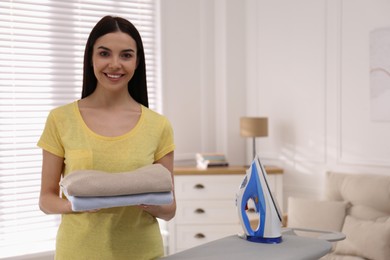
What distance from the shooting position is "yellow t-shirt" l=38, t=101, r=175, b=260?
1.59 metres

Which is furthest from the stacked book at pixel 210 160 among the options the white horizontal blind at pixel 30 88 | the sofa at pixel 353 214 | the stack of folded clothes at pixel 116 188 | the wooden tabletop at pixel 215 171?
the stack of folded clothes at pixel 116 188

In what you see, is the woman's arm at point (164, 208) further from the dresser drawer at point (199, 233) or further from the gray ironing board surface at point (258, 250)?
the dresser drawer at point (199, 233)

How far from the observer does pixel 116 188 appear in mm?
1429

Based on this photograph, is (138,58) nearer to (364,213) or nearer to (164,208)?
(164,208)

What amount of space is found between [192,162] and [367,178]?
67.2 inches

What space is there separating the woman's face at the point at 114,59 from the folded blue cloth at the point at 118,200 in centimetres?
33

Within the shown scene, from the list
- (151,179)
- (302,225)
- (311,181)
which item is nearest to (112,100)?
(151,179)

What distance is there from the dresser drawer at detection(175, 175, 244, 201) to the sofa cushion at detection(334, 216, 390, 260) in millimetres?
1104

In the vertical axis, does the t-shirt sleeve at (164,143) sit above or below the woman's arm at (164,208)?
above

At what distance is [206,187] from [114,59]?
2.99 meters

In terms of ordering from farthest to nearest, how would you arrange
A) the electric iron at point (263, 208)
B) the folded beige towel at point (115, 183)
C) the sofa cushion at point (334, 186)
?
1. the sofa cushion at point (334, 186)
2. the electric iron at point (263, 208)
3. the folded beige towel at point (115, 183)

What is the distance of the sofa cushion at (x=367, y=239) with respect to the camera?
3.33 m

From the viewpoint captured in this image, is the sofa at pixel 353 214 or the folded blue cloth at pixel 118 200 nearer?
the folded blue cloth at pixel 118 200

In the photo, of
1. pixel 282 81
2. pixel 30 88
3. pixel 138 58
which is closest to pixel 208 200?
pixel 282 81
